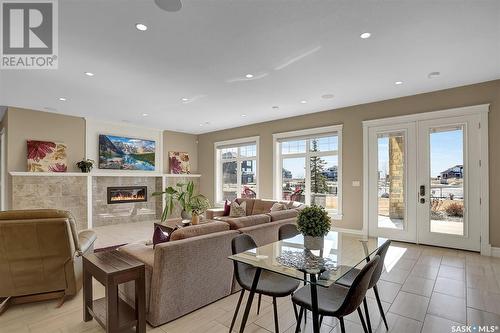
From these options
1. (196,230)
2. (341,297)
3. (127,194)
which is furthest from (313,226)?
(127,194)

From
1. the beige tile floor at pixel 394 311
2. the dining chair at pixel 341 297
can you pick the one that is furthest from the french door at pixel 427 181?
the dining chair at pixel 341 297

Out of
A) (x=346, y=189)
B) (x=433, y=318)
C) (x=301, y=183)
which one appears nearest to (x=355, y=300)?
(x=433, y=318)

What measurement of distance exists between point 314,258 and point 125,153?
22.9 ft

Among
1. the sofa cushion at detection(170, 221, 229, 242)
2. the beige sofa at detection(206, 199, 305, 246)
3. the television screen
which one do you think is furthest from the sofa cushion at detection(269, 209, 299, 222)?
the television screen

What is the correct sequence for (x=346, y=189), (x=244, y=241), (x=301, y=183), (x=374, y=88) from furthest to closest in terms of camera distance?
(x=301, y=183) < (x=346, y=189) < (x=374, y=88) < (x=244, y=241)

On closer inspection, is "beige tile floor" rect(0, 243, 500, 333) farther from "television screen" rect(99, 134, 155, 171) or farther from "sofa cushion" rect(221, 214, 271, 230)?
"television screen" rect(99, 134, 155, 171)

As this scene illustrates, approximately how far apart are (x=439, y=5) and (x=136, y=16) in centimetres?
292

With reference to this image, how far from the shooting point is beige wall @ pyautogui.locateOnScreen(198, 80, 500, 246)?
430 centimetres

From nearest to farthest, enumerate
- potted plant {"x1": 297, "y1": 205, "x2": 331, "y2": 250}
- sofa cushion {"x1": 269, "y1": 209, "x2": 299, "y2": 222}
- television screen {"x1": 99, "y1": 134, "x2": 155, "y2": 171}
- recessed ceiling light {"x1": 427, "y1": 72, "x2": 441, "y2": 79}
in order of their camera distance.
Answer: potted plant {"x1": 297, "y1": 205, "x2": 331, "y2": 250}, sofa cushion {"x1": 269, "y1": 209, "x2": 299, "y2": 222}, recessed ceiling light {"x1": 427, "y1": 72, "x2": 441, "y2": 79}, television screen {"x1": 99, "y1": 134, "x2": 155, "y2": 171}

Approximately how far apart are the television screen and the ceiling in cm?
165

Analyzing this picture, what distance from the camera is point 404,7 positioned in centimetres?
247

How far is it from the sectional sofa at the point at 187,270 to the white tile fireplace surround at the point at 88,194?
15.1 feet

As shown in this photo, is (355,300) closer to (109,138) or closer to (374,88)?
(374,88)

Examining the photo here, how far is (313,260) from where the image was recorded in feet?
6.38
